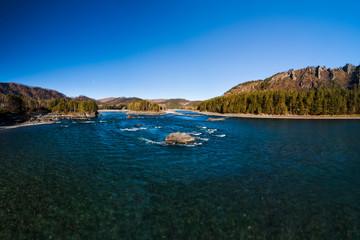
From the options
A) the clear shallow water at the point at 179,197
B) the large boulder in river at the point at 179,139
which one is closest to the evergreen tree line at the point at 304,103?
the clear shallow water at the point at 179,197

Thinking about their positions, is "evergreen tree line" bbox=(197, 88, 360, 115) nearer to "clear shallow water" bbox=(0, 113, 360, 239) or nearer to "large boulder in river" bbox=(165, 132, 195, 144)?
"clear shallow water" bbox=(0, 113, 360, 239)

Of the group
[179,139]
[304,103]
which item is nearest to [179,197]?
[179,139]

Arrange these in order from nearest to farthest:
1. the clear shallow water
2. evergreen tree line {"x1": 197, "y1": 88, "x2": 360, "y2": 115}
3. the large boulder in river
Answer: the clear shallow water < the large boulder in river < evergreen tree line {"x1": 197, "y1": 88, "x2": 360, "y2": 115}

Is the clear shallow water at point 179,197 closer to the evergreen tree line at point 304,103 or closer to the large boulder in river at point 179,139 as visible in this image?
the large boulder in river at point 179,139

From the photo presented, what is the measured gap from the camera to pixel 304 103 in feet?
385

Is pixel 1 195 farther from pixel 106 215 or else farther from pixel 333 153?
pixel 333 153

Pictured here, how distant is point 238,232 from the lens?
10.3 metres

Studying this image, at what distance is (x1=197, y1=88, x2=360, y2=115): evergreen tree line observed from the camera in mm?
110312

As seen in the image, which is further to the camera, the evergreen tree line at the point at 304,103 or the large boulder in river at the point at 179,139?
the evergreen tree line at the point at 304,103

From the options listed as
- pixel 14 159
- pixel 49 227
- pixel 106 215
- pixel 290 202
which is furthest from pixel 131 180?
pixel 14 159

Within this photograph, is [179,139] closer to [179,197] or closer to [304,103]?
[179,197]

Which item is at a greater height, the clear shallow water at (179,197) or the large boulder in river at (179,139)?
the large boulder in river at (179,139)

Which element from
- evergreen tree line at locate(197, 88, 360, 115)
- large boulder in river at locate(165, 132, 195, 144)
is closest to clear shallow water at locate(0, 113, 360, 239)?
large boulder in river at locate(165, 132, 195, 144)

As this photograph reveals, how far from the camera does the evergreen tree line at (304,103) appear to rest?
110 meters
